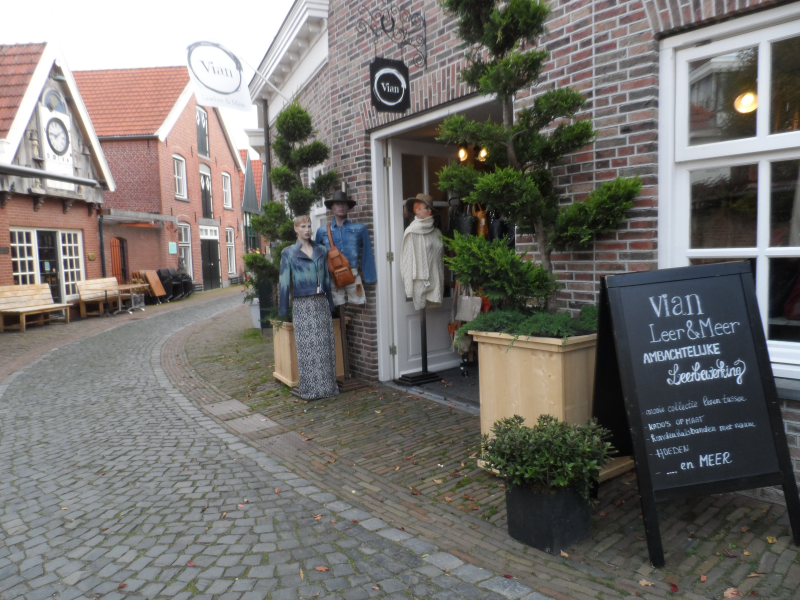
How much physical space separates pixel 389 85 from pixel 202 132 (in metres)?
22.7

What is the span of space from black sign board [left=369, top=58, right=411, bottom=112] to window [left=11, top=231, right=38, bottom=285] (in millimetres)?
12164

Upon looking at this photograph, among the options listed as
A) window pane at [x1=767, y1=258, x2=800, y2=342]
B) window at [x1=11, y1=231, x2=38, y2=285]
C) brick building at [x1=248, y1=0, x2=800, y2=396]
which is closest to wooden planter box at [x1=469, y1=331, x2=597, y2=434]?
brick building at [x1=248, y1=0, x2=800, y2=396]

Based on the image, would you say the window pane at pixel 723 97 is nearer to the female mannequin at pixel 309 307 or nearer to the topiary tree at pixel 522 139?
the topiary tree at pixel 522 139

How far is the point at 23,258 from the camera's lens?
1423cm

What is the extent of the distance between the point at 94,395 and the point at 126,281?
13.8m

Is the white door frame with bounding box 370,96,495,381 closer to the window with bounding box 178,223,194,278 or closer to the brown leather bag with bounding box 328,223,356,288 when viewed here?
the brown leather bag with bounding box 328,223,356,288

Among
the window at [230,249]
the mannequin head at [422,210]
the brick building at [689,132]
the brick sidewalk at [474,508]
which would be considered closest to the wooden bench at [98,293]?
the brick sidewalk at [474,508]

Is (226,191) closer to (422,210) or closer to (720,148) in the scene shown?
(422,210)

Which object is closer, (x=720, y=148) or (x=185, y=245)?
(x=720, y=148)

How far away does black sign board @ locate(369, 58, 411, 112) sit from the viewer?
5461mm

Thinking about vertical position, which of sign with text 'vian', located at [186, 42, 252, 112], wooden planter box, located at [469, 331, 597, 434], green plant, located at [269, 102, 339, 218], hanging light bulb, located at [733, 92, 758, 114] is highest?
sign with text 'vian', located at [186, 42, 252, 112]

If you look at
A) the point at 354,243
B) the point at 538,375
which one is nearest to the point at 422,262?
the point at 354,243

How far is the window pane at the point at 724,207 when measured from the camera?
347 cm

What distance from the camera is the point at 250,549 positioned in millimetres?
3145
